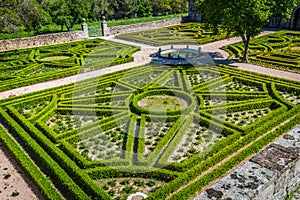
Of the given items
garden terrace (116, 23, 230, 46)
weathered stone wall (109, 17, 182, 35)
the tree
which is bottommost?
garden terrace (116, 23, 230, 46)

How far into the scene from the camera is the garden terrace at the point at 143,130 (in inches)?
383

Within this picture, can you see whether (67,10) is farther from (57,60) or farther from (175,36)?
(175,36)

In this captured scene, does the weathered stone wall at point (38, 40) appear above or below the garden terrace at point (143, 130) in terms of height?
above

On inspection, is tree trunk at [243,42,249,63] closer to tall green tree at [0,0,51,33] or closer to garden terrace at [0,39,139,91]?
garden terrace at [0,39,139,91]

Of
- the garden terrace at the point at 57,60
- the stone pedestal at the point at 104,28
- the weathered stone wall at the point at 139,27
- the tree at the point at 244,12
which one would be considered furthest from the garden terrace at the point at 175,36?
the tree at the point at 244,12

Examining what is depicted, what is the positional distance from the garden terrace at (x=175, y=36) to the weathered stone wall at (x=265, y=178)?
72.3 feet

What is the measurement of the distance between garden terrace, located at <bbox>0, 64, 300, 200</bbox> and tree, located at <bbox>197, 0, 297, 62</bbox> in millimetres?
3695

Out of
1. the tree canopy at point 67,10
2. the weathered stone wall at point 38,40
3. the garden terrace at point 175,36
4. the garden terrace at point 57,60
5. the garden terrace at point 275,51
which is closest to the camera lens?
the garden terrace at point 57,60

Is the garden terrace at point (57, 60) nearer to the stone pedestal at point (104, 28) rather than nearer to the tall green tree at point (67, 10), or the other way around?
the stone pedestal at point (104, 28)

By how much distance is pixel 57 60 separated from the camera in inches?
948

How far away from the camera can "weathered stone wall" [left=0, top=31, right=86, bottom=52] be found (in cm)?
2884

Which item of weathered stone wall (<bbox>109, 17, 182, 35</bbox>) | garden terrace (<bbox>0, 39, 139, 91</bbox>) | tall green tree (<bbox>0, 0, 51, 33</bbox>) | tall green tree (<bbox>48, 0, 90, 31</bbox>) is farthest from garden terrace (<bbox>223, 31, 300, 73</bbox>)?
tall green tree (<bbox>48, 0, 90, 31</bbox>)

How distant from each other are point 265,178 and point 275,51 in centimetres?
2099

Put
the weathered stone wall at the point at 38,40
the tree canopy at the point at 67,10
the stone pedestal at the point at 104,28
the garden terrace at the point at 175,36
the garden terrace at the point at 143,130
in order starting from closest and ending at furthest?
1. the garden terrace at the point at 143,130
2. the tree canopy at the point at 67,10
3. the weathered stone wall at the point at 38,40
4. the garden terrace at the point at 175,36
5. the stone pedestal at the point at 104,28
